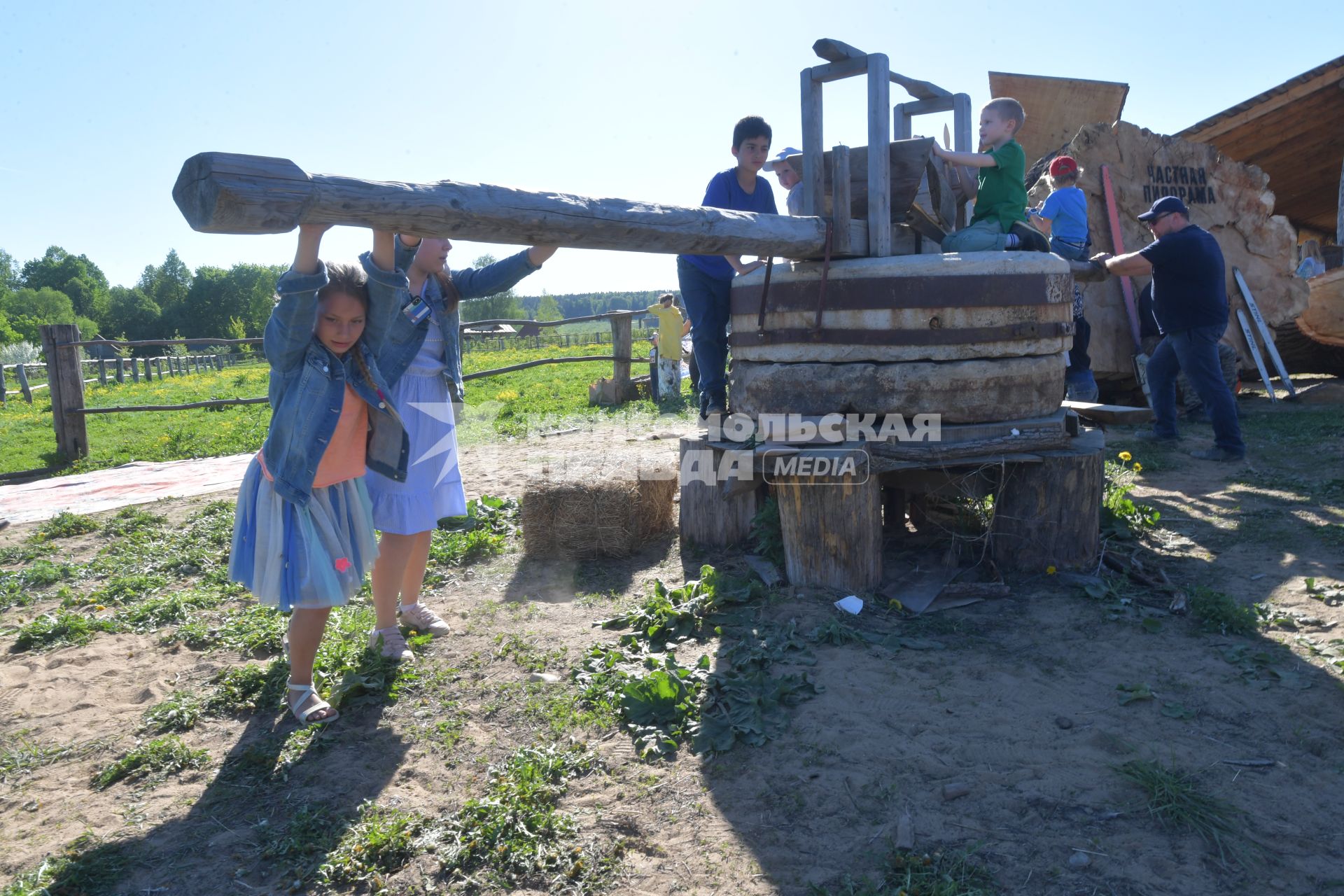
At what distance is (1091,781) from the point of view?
2.33 m

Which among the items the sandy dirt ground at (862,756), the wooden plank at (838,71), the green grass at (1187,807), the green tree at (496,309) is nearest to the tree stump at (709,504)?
the sandy dirt ground at (862,756)

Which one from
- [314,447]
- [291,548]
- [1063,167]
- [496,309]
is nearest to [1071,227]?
[1063,167]

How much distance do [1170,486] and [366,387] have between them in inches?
200

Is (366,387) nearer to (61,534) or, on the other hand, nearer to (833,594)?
(833,594)

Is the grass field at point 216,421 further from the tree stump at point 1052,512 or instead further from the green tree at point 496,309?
the green tree at point 496,309

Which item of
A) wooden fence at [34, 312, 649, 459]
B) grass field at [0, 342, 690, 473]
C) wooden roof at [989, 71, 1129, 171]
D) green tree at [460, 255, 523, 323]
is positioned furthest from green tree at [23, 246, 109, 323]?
wooden roof at [989, 71, 1129, 171]

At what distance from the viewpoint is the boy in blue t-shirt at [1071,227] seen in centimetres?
630

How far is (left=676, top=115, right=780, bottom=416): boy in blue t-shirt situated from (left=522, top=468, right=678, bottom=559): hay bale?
2.07 ft

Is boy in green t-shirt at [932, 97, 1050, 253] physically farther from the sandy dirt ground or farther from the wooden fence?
the wooden fence

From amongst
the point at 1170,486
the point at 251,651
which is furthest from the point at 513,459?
the point at 1170,486

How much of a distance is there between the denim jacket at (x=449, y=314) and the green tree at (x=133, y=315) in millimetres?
85962

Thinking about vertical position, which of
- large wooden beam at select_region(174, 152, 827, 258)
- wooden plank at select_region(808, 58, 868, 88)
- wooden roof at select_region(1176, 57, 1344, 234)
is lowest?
large wooden beam at select_region(174, 152, 827, 258)

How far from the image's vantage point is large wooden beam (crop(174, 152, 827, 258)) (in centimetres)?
220

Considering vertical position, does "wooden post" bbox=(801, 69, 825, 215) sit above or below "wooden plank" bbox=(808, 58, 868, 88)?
below
